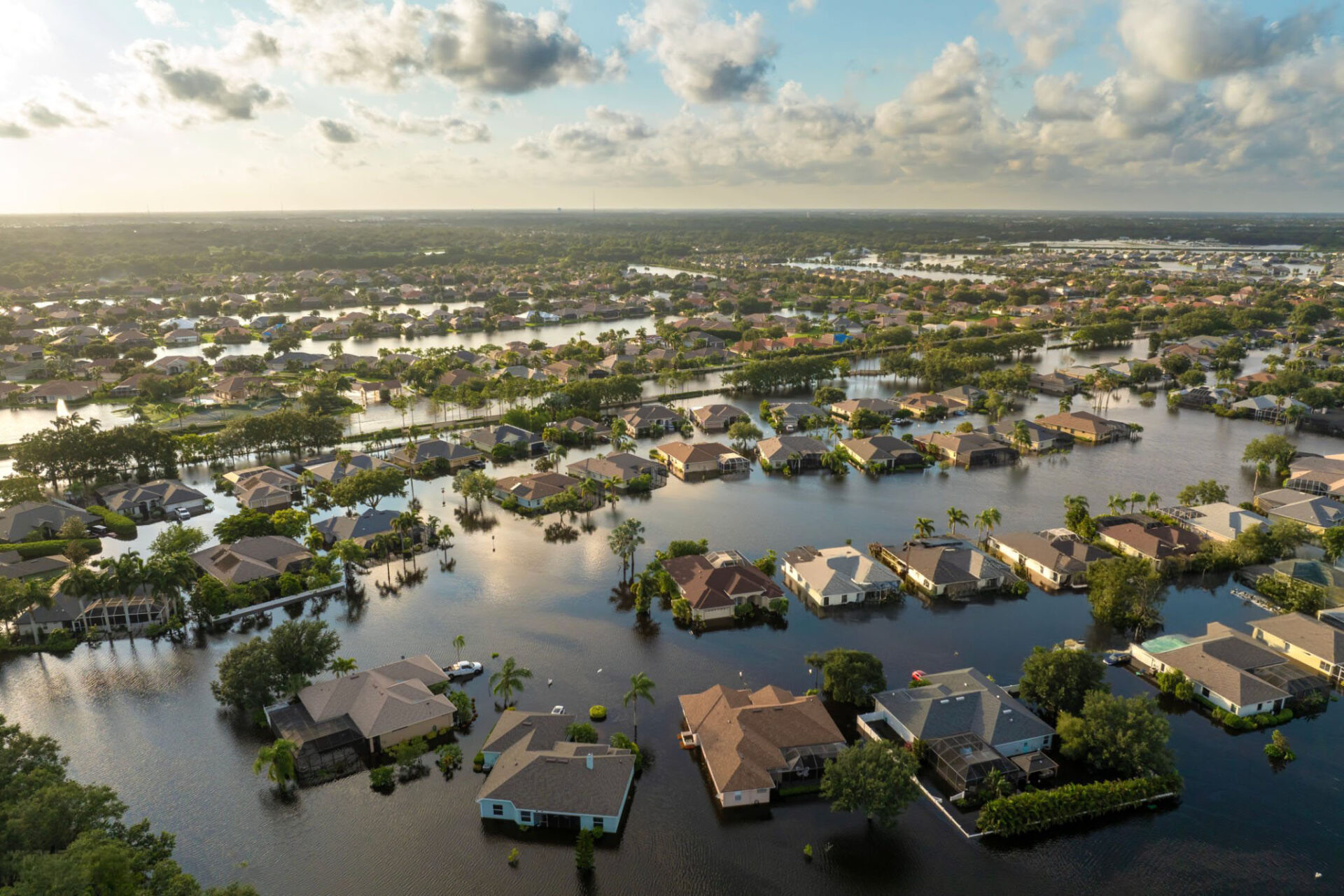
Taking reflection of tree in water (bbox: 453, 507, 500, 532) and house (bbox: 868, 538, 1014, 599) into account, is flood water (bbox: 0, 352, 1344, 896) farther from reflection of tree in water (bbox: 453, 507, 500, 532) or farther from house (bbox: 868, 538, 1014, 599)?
house (bbox: 868, 538, 1014, 599)

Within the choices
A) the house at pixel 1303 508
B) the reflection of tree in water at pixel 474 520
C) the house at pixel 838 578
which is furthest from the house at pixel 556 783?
the house at pixel 1303 508

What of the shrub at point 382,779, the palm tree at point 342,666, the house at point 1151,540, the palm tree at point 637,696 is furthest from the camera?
the house at point 1151,540

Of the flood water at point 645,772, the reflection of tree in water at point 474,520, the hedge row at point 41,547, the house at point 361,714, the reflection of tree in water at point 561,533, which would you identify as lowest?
the flood water at point 645,772

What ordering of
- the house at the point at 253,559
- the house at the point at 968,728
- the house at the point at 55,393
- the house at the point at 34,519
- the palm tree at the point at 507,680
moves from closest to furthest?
1. the house at the point at 968,728
2. the palm tree at the point at 507,680
3. the house at the point at 253,559
4. the house at the point at 34,519
5. the house at the point at 55,393

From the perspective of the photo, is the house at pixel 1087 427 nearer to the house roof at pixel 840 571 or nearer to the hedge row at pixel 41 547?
the house roof at pixel 840 571

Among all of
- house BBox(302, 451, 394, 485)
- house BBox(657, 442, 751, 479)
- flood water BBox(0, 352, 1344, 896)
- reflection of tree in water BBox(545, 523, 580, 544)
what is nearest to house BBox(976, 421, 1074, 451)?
flood water BBox(0, 352, 1344, 896)
